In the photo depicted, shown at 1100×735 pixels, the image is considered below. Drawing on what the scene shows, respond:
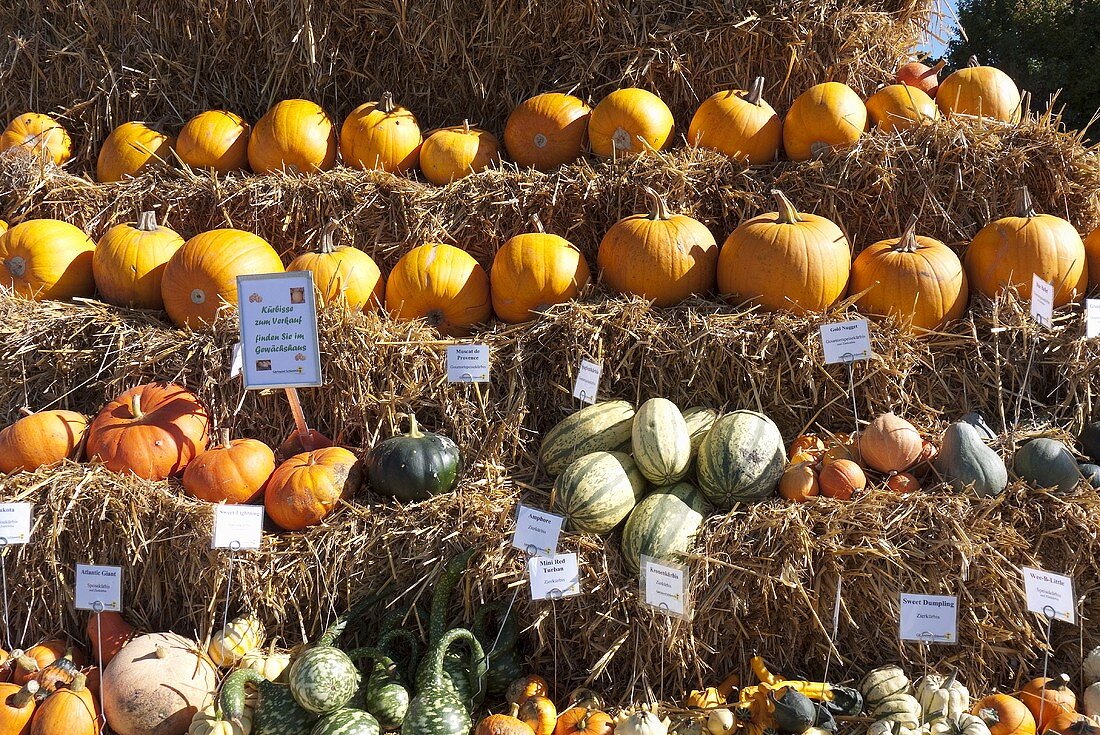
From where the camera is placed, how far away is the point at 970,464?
2.78 m

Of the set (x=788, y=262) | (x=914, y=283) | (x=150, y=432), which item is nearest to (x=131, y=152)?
(x=150, y=432)

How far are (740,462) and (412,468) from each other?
108 cm

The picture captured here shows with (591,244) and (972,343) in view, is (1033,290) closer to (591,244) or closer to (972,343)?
(972,343)

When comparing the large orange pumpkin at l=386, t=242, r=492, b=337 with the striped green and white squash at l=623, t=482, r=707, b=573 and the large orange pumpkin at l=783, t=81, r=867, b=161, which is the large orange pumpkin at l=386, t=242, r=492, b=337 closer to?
the striped green and white squash at l=623, t=482, r=707, b=573

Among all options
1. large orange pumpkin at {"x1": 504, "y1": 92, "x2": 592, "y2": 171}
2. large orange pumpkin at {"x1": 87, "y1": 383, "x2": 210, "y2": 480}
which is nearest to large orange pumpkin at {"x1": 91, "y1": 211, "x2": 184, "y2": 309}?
large orange pumpkin at {"x1": 87, "y1": 383, "x2": 210, "y2": 480}

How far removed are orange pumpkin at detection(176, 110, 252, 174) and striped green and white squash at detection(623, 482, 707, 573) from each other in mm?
2825

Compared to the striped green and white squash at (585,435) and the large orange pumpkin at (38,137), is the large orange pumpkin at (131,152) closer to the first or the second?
the large orange pumpkin at (38,137)

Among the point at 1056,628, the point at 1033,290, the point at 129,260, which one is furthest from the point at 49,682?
the point at 1033,290

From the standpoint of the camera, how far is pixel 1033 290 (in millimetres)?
3230

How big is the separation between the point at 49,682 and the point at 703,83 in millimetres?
3650

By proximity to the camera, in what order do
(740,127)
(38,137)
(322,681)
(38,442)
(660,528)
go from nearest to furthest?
1. (322,681)
2. (660,528)
3. (38,442)
4. (740,127)
5. (38,137)

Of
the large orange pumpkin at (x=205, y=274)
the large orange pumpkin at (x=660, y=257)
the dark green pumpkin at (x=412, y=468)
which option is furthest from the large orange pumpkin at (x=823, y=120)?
the large orange pumpkin at (x=205, y=274)

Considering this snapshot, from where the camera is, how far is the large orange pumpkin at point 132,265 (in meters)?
3.79

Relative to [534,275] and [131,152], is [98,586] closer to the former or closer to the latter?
[534,275]
